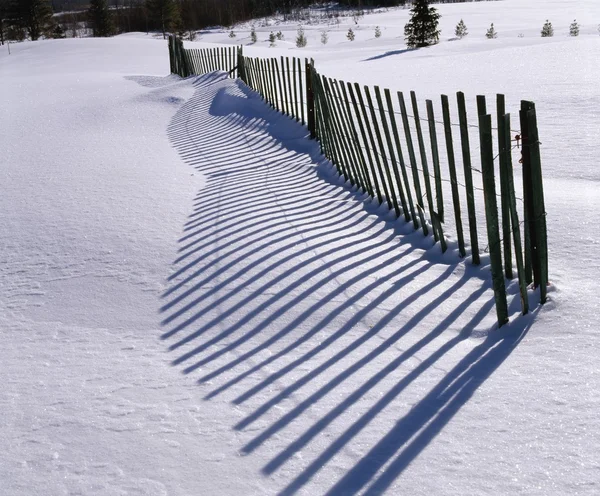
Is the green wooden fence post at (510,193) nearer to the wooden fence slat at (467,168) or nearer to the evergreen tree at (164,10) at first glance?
the wooden fence slat at (467,168)

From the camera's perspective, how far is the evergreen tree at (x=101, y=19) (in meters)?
53.2

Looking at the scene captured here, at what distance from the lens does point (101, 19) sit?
53750 mm

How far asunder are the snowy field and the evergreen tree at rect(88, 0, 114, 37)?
51.1 m

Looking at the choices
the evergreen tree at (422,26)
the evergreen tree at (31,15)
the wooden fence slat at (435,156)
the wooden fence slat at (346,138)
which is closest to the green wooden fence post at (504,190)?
the wooden fence slat at (435,156)

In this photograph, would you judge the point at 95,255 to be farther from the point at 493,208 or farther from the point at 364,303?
the point at 493,208

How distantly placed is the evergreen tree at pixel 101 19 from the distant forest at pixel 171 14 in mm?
394

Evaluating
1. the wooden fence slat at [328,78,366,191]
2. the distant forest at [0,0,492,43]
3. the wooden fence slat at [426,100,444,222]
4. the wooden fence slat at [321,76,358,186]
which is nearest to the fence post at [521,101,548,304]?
the wooden fence slat at [426,100,444,222]

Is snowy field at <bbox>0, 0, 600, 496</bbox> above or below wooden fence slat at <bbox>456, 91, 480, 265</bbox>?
below

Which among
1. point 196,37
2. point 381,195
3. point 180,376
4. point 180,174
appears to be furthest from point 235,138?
point 196,37

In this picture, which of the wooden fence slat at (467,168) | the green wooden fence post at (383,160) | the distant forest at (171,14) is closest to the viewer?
the wooden fence slat at (467,168)

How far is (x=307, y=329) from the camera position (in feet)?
11.5

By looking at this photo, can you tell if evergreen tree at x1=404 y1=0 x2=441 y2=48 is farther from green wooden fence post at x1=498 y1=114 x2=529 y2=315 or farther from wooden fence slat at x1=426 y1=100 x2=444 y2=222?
green wooden fence post at x1=498 y1=114 x2=529 y2=315

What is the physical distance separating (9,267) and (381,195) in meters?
3.09

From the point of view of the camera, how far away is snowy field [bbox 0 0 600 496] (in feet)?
7.90
